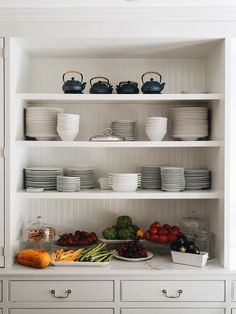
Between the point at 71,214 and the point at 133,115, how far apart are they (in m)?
0.90

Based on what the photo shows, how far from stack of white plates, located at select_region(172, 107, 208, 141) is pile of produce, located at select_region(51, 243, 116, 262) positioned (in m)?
0.97

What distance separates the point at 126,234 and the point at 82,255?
38 cm

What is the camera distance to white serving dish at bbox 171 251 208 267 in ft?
9.34

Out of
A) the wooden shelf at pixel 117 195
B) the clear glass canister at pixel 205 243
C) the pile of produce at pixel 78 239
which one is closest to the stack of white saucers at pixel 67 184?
the wooden shelf at pixel 117 195

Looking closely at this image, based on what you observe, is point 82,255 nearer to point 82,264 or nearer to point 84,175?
point 82,264

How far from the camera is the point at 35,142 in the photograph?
2.98m

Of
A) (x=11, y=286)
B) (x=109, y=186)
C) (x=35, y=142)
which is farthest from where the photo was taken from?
(x=109, y=186)

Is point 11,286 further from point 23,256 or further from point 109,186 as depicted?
point 109,186

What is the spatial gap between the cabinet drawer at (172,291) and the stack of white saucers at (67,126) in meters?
1.04

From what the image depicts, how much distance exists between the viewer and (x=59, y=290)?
9.16 ft

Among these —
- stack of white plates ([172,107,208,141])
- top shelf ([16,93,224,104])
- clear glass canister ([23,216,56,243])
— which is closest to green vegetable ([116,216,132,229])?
clear glass canister ([23,216,56,243])

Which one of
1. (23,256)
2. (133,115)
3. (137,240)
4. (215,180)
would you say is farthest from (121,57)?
(23,256)

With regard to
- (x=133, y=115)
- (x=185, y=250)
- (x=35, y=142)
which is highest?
(x=133, y=115)

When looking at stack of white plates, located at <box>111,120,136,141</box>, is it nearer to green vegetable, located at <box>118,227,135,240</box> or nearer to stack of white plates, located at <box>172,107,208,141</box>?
stack of white plates, located at <box>172,107,208,141</box>
